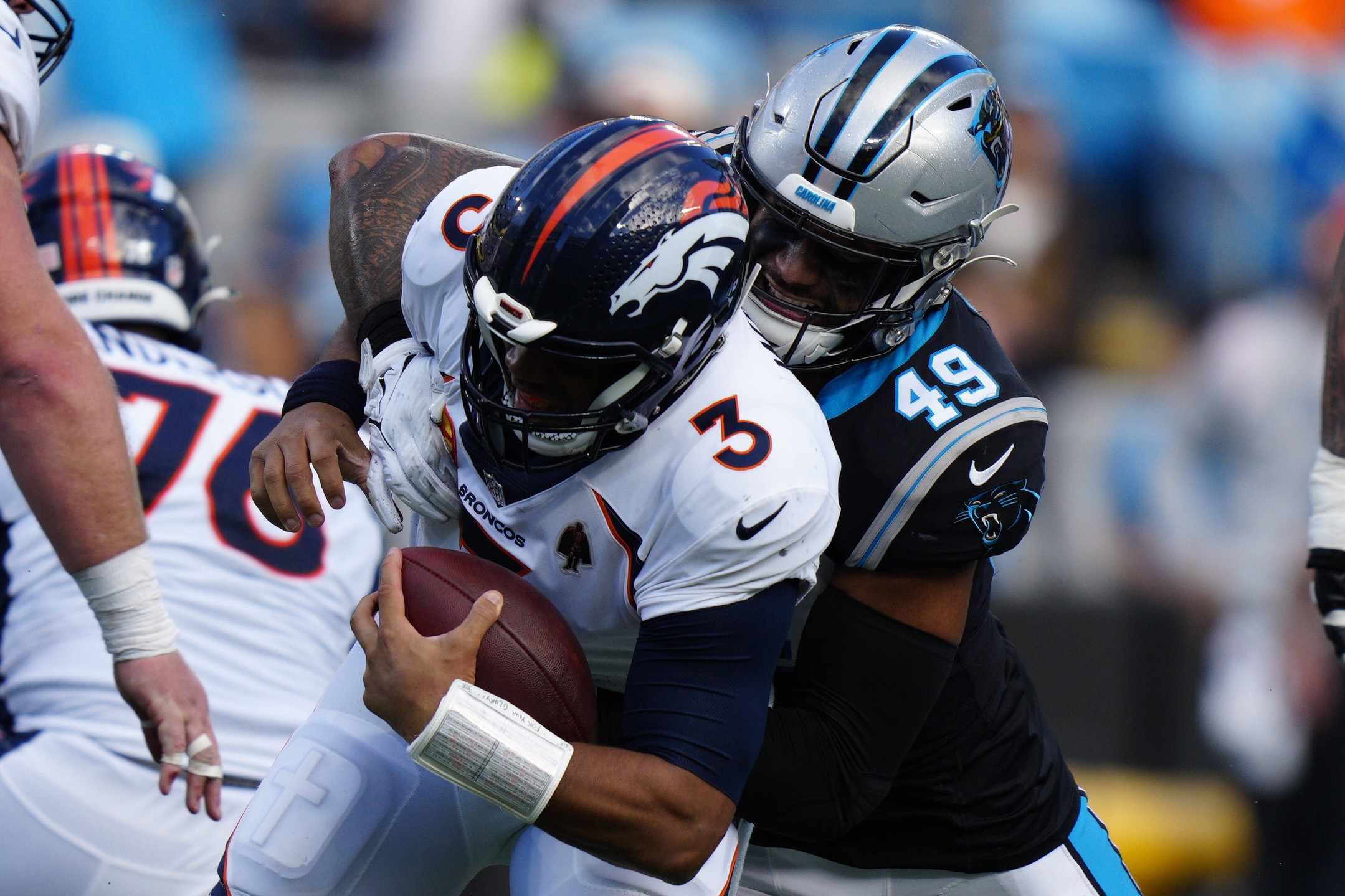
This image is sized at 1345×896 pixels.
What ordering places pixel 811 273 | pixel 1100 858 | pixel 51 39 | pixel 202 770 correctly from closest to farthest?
pixel 811 273, pixel 202 770, pixel 1100 858, pixel 51 39

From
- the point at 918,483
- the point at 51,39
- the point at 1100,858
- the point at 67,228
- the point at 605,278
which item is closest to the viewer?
the point at 605,278

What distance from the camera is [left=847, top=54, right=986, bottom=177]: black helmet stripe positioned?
240 centimetres

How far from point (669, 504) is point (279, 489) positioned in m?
0.72

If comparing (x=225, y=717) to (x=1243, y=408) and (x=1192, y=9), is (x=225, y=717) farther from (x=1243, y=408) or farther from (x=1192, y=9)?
(x=1192, y=9)

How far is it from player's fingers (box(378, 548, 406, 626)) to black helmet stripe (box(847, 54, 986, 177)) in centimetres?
101

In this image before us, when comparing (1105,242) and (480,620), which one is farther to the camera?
A: (1105,242)

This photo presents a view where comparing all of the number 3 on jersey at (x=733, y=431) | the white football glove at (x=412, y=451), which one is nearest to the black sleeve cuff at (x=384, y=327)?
the white football glove at (x=412, y=451)

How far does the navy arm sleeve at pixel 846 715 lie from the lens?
2234mm

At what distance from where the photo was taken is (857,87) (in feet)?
8.04

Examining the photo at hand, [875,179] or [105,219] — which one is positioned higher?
[875,179]

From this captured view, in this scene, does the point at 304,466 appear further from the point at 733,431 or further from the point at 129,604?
the point at 733,431

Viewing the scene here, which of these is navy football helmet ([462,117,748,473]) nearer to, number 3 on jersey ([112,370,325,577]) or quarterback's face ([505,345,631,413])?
quarterback's face ([505,345,631,413])

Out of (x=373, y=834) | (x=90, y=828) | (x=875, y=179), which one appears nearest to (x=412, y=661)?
(x=373, y=834)

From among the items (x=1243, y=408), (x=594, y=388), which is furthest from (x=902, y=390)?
(x=1243, y=408)
